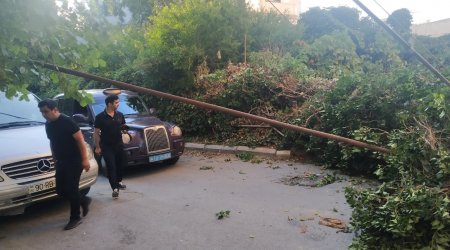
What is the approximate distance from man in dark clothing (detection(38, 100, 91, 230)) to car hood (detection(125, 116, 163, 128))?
10.1 ft

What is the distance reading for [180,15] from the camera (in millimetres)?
12258

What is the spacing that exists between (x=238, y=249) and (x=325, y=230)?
46.4 inches

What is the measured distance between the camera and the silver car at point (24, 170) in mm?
5102

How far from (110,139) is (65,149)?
4.82 feet

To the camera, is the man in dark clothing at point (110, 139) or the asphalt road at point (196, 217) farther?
the man in dark clothing at point (110, 139)

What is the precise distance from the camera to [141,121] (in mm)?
8656

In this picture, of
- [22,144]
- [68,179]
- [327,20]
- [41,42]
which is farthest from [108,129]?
[327,20]

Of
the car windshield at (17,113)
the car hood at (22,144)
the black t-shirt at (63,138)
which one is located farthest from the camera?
the car windshield at (17,113)

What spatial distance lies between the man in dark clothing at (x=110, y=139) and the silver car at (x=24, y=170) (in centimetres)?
37

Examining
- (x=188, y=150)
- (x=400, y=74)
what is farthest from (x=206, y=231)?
(x=188, y=150)

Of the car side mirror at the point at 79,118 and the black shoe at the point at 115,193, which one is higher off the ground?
the car side mirror at the point at 79,118

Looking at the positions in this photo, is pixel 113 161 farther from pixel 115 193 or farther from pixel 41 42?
pixel 41 42

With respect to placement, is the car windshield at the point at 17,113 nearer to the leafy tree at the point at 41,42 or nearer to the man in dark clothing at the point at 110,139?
the man in dark clothing at the point at 110,139

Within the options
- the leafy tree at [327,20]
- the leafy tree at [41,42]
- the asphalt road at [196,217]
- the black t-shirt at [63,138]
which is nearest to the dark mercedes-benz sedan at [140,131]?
the asphalt road at [196,217]
